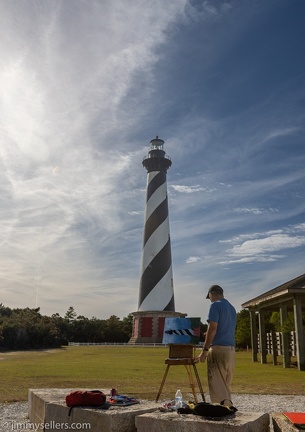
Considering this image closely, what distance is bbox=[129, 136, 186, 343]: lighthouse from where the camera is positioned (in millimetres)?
37312

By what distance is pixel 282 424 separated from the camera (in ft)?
11.9

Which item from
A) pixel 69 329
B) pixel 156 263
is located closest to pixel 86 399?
pixel 156 263

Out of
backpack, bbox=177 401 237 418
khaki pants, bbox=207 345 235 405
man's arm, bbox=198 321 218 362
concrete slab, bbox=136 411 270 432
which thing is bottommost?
concrete slab, bbox=136 411 270 432

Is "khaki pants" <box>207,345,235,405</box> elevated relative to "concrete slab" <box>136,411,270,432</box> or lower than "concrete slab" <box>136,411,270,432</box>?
elevated

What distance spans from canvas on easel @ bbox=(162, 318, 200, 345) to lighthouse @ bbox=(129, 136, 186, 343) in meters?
31.3

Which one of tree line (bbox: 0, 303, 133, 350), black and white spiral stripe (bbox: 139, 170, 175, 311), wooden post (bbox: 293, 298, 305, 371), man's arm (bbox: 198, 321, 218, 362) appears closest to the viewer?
man's arm (bbox: 198, 321, 218, 362)

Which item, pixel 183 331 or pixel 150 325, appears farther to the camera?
pixel 150 325

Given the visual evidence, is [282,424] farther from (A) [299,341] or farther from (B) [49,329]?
(B) [49,329]

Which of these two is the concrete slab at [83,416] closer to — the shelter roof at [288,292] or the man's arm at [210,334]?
the man's arm at [210,334]

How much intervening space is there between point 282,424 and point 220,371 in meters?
1.38

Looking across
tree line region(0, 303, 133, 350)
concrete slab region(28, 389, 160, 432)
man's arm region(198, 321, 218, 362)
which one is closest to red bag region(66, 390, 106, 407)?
concrete slab region(28, 389, 160, 432)

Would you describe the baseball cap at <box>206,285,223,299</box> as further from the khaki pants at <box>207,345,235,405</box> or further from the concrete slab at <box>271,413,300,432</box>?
the concrete slab at <box>271,413,300,432</box>

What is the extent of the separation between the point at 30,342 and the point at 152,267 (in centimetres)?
1236

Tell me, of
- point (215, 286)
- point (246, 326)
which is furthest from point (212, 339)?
point (246, 326)
